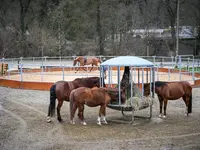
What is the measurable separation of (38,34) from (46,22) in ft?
13.6

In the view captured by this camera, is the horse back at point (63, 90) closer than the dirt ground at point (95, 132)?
No

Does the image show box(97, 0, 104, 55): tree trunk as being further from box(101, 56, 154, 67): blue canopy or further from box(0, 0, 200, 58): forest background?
box(101, 56, 154, 67): blue canopy

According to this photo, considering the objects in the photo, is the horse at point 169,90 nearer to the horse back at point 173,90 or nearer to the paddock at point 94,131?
the horse back at point 173,90

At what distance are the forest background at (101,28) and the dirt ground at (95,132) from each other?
2833 centimetres

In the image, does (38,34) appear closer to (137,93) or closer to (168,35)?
(168,35)

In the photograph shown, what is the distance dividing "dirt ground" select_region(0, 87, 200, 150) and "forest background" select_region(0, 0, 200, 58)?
2833 cm

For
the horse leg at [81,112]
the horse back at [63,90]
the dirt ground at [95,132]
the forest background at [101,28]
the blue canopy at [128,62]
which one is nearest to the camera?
the dirt ground at [95,132]

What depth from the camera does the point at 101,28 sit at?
44062mm

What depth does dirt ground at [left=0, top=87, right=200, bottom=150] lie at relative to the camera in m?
7.89

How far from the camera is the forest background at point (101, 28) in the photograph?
41094mm

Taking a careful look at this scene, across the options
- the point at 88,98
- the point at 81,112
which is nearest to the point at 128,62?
the point at 88,98

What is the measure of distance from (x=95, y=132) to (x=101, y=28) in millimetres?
35602

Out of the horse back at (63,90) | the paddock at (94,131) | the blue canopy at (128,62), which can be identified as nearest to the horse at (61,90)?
the horse back at (63,90)

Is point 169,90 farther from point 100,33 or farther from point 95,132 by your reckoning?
point 100,33
